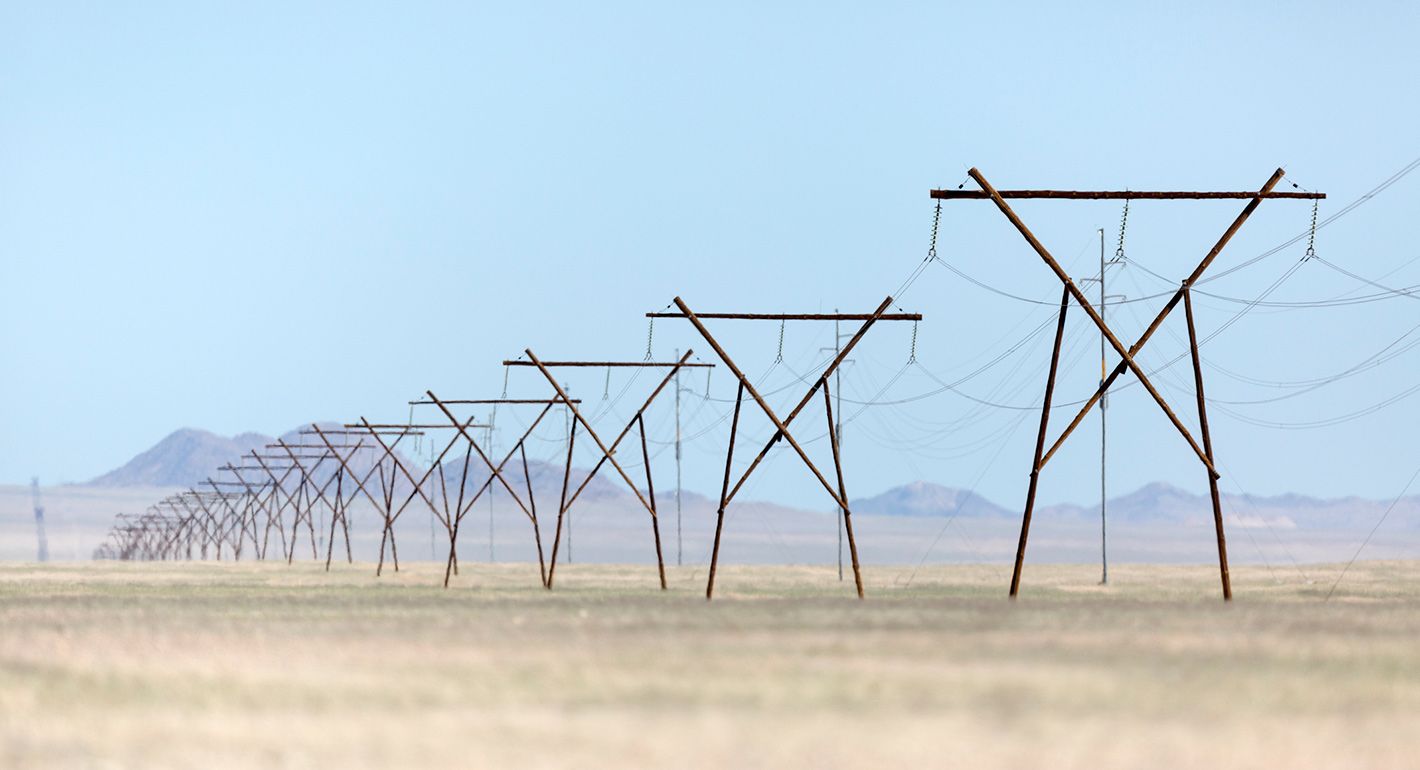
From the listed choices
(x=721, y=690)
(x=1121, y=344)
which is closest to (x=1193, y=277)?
(x=1121, y=344)

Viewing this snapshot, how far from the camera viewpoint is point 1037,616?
95.7 ft

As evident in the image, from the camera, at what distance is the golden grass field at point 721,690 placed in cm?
1420

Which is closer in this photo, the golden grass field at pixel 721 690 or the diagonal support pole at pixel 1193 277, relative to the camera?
the golden grass field at pixel 721 690

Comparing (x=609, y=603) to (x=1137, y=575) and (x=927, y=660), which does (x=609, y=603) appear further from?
(x=1137, y=575)

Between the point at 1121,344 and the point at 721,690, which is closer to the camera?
the point at 721,690

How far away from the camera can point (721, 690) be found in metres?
17.4

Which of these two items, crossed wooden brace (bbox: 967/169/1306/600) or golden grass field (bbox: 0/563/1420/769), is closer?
golden grass field (bbox: 0/563/1420/769)

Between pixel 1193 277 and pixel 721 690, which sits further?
pixel 1193 277

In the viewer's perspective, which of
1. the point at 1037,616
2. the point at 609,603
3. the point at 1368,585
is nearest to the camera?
the point at 1037,616

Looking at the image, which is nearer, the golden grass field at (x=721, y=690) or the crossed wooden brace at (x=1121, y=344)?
the golden grass field at (x=721, y=690)

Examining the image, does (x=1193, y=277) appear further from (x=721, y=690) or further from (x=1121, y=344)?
(x=721, y=690)

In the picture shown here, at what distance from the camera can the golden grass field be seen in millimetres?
14195

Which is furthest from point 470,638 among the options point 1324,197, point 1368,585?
point 1368,585

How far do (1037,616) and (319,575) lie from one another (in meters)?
53.6
